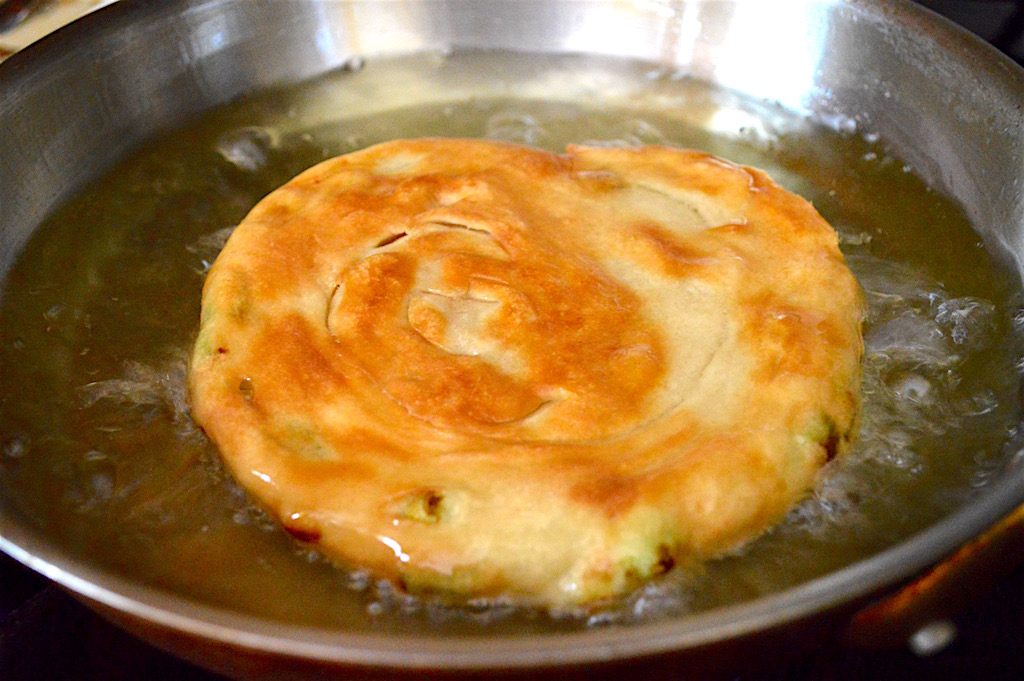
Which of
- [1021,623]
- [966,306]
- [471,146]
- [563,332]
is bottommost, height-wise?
[1021,623]

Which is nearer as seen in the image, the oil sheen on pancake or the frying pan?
the frying pan

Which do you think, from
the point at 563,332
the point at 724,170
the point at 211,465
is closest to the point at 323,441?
the point at 211,465

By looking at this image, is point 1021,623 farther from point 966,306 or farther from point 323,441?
point 323,441

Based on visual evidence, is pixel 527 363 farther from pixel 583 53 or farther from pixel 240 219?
pixel 583 53

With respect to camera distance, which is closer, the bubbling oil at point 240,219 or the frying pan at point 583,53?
the frying pan at point 583,53
